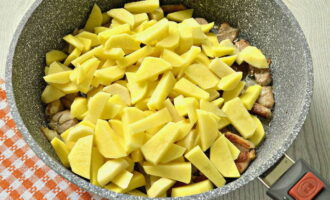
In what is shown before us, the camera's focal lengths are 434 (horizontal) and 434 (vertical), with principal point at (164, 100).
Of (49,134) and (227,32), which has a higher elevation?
(227,32)

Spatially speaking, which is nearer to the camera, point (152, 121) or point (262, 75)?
point (152, 121)

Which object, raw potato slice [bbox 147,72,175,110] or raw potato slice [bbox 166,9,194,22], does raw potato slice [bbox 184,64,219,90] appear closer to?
raw potato slice [bbox 147,72,175,110]

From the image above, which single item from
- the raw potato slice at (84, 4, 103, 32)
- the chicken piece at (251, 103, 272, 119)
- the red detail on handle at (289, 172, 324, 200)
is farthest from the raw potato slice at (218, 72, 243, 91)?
the raw potato slice at (84, 4, 103, 32)

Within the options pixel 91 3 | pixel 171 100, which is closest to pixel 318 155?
pixel 171 100

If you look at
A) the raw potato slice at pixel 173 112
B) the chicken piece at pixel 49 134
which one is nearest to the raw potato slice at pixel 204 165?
the raw potato slice at pixel 173 112

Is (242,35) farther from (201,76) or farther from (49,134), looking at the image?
(49,134)

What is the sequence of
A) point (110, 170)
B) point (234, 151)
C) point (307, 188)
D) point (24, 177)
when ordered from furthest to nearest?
point (24, 177)
point (234, 151)
point (110, 170)
point (307, 188)

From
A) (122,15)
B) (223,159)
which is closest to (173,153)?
(223,159)
